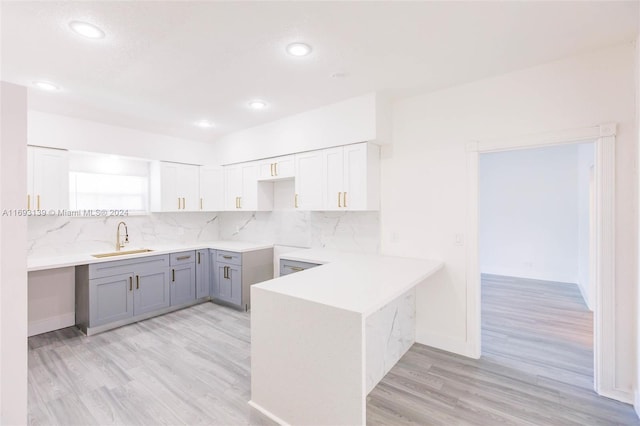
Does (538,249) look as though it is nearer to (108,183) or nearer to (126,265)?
(126,265)

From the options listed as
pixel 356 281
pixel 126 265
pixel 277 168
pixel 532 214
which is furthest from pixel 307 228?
pixel 532 214

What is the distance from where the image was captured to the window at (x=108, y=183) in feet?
12.6

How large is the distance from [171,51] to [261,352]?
231cm

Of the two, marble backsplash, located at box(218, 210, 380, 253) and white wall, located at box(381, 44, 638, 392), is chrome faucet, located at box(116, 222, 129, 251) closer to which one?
marble backsplash, located at box(218, 210, 380, 253)

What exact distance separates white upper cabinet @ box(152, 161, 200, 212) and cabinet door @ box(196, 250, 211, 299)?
31.4 inches

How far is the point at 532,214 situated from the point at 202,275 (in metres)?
6.30

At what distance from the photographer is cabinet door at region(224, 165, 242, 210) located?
14.9ft

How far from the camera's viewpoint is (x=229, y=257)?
4207mm

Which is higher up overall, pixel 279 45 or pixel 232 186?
pixel 279 45

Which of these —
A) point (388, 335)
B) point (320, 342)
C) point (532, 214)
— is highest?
point (532, 214)

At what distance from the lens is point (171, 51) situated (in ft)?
7.11

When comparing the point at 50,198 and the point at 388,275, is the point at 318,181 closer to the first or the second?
the point at 388,275

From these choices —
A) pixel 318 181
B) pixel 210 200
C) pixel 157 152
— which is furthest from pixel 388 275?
pixel 157 152

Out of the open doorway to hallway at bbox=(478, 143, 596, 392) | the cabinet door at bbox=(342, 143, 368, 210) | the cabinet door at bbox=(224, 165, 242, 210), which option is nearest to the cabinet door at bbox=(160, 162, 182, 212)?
the cabinet door at bbox=(224, 165, 242, 210)
